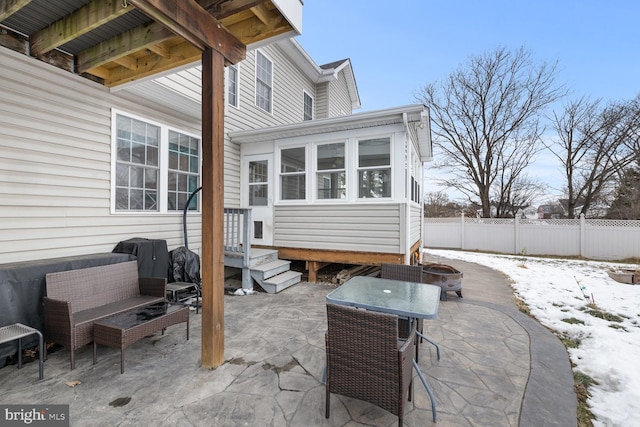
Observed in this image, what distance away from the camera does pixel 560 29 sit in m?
10.8

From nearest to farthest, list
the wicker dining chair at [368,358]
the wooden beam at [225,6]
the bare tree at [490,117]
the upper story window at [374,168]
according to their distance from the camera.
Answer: the wicker dining chair at [368,358] < the wooden beam at [225,6] < the upper story window at [374,168] < the bare tree at [490,117]

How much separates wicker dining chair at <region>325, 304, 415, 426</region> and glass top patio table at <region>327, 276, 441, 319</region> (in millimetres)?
323

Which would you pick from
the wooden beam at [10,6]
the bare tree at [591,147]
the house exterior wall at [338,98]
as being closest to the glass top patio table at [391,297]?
the wooden beam at [10,6]

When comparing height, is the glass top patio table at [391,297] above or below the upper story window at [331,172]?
below

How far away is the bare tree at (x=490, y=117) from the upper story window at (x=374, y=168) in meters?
12.3

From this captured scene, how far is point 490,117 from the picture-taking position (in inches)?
587

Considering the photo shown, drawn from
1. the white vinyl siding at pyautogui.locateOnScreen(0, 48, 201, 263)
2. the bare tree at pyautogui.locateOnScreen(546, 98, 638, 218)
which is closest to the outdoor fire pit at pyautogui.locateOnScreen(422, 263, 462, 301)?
the white vinyl siding at pyautogui.locateOnScreen(0, 48, 201, 263)

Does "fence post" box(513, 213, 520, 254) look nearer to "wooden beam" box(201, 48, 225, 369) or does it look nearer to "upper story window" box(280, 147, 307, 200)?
"upper story window" box(280, 147, 307, 200)

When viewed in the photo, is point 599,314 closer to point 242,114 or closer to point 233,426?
point 233,426

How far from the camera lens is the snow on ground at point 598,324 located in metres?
2.26

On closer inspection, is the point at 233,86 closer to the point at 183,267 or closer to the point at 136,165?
the point at 136,165

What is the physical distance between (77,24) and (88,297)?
2.81 m

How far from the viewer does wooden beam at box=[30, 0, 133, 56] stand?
8.09 feet

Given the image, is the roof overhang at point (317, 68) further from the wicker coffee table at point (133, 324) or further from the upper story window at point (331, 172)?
the wicker coffee table at point (133, 324)
